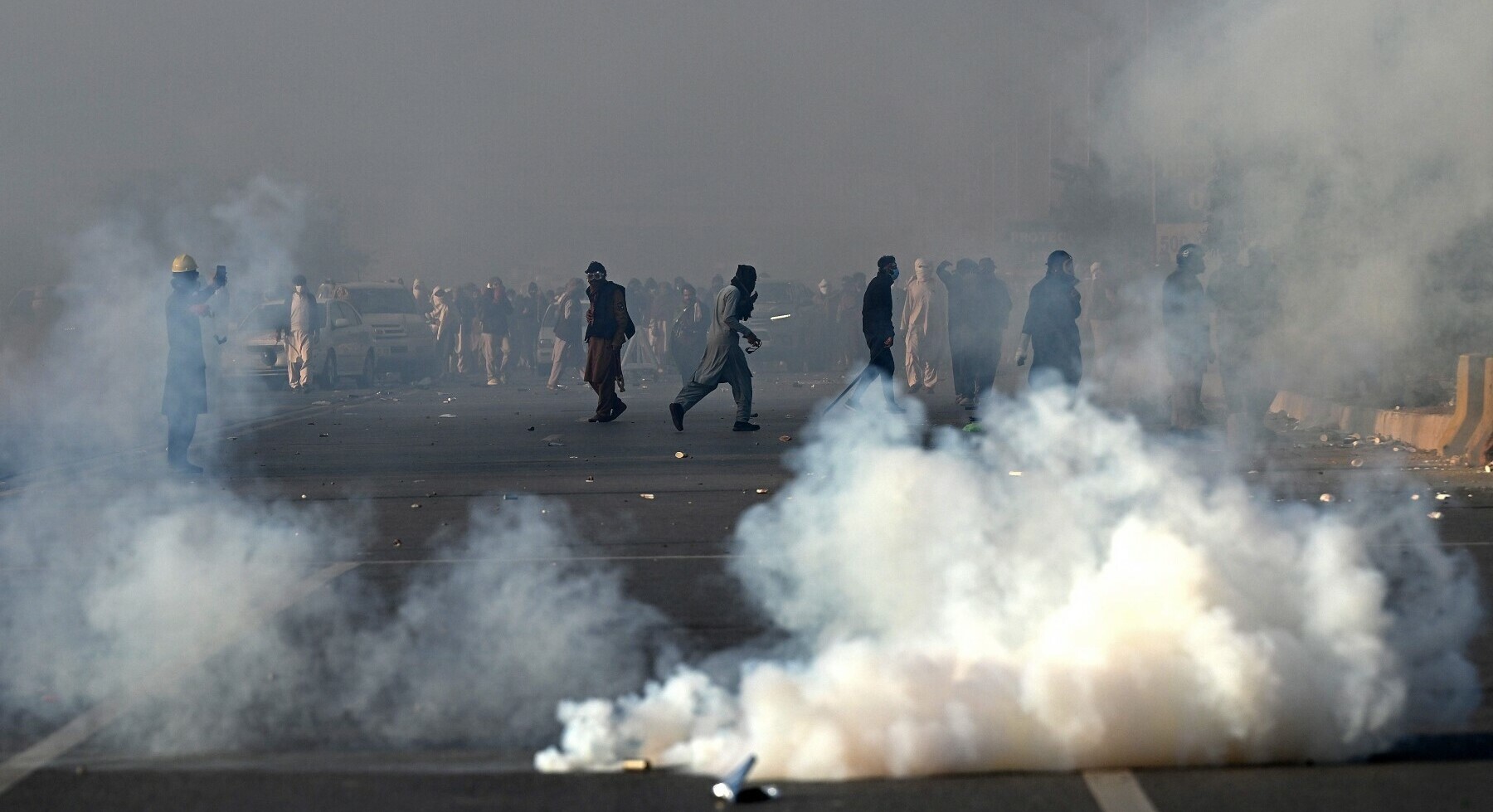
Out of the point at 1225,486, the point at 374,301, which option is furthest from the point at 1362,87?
the point at 374,301

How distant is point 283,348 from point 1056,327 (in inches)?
680

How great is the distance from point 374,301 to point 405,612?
1068 inches

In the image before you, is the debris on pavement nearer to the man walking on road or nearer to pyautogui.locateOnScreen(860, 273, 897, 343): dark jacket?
pyautogui.locateOnScreen(860, 273, 897, 343): dark jacket

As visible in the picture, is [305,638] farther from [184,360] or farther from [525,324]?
[525,324]

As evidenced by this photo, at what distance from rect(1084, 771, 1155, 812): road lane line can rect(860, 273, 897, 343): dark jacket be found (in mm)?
13655

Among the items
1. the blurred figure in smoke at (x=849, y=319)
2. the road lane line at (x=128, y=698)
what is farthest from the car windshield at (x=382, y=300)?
the road lane line at (x=128, y=698)

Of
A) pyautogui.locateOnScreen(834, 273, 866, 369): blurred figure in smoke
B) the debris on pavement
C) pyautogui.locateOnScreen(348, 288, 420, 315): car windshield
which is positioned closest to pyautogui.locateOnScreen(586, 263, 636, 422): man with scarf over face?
pyautogui.locateOnScreen(348, 288, 420, 315): car windshield

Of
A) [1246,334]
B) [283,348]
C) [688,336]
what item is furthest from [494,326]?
[1246,334]

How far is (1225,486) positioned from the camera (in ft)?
20.5

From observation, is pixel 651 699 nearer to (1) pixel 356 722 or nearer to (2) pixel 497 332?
(1) pixel 356 722

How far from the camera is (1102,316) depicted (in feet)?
74.6

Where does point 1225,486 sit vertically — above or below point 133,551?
above

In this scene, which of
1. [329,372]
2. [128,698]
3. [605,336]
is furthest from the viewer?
[329,372]

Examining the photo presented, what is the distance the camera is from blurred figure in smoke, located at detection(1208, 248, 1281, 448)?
15.6 meters
